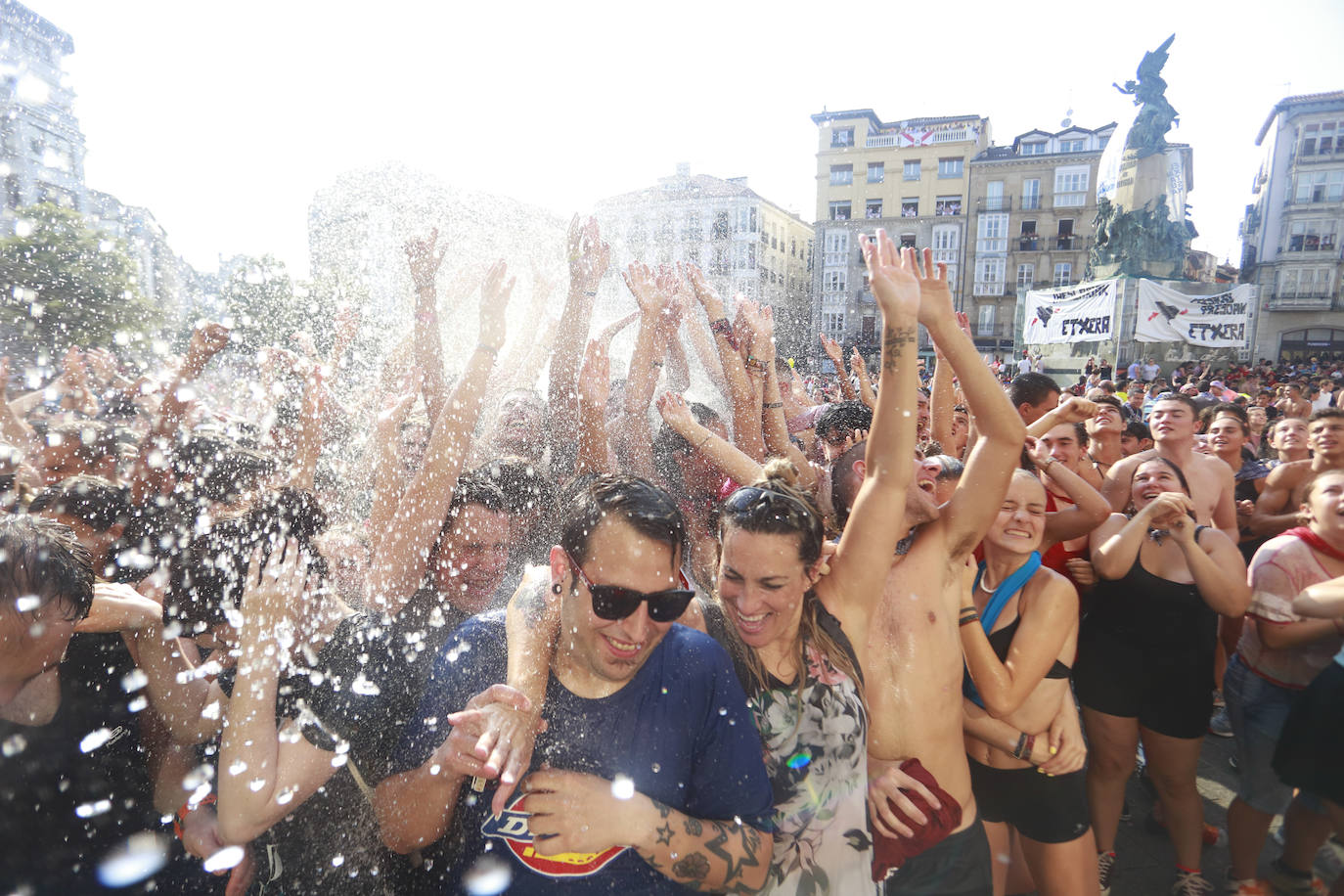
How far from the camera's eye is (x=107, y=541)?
279 cm

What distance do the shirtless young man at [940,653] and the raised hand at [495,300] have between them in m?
1.82

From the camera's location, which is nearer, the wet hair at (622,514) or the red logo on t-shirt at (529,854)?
the red logo on t-shirt at (529,854)

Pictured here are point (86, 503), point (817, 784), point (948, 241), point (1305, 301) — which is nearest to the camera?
point (817, 784)

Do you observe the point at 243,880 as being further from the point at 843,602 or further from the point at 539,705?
the point at 843,602

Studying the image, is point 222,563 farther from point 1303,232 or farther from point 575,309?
point 1303,232

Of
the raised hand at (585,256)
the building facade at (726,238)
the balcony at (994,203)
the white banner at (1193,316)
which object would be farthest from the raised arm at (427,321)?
the balcony at (994,203)

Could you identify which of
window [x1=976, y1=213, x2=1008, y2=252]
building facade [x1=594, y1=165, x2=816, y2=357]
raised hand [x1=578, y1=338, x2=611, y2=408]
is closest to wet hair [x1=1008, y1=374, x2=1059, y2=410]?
raised hand [x1=578, y1=338, x2=611, y2=408]

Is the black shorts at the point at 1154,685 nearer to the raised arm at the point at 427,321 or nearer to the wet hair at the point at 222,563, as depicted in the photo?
the wet hair at the point at 222,563

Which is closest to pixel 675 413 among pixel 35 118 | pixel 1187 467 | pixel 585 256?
pixel 585 256

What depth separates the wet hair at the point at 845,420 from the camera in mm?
3668

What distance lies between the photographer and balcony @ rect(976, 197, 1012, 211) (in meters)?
46.8

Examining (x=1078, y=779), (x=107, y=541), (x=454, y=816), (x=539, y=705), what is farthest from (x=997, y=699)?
(x=107, y=541)

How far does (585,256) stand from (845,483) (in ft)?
6.80

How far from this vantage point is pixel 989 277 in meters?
47.3
